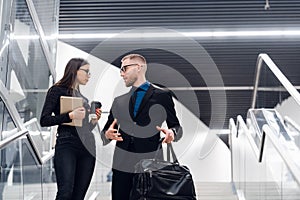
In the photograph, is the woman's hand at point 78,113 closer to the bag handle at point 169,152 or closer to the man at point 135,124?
the man at point 135,124

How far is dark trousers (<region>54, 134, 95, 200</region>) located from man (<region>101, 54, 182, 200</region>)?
1.16ft

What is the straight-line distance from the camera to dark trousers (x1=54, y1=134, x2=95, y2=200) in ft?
10.1

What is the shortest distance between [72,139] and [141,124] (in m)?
0.59

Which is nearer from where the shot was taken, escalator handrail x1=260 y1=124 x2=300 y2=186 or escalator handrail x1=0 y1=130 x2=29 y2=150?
escalator handrail x1=260 y1=124 x2=300 y2=186

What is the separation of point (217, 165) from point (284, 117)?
12.3 metres

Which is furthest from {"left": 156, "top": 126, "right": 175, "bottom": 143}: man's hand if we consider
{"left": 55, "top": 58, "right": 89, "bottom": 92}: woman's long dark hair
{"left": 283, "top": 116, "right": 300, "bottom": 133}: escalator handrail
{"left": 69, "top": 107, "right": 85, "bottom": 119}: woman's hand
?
{"left": 283, "top": 116, "right": 300, "bottom": 133}: escalator handrail

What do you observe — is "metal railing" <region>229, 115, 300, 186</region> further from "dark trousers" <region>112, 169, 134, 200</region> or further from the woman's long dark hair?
the woman's long dark hair

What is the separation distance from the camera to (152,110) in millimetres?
2834

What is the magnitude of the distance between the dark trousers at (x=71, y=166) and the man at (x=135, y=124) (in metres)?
0.35

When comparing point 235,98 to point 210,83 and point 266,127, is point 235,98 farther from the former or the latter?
point 266,127

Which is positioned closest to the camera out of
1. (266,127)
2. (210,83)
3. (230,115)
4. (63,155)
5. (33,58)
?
(63,155)

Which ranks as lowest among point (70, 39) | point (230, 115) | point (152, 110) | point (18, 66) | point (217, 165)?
point (217, 165)

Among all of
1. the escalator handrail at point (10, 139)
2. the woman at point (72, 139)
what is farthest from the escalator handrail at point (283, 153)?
the escalator handrail at point (10, 139)

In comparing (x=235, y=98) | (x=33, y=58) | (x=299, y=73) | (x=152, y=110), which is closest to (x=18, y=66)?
(x=33, y=58)
